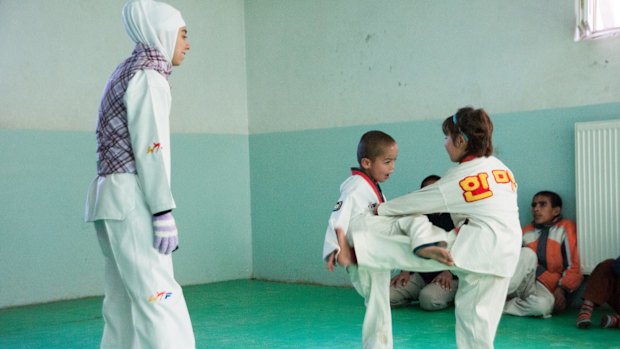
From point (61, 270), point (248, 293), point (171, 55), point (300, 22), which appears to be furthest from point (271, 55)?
→ point (171, 55)

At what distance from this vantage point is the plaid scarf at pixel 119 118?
9.64 ft

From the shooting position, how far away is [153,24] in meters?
3.02

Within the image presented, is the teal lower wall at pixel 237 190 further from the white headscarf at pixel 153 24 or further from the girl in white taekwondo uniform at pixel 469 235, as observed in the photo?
the white headscarf at pixel 153 24

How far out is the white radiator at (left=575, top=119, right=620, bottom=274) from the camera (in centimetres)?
501

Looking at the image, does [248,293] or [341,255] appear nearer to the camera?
[341,255]

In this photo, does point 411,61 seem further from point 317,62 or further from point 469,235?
point 469,235

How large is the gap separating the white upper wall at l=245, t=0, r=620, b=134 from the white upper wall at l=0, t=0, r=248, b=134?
0.37 metres

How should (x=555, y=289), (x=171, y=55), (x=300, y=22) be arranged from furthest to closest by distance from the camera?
1. (x=300, y=22)
2. (x=555, y=289)
3. (x=171, y=55)

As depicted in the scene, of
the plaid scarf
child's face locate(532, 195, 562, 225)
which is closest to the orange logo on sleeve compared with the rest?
the plaid scarf

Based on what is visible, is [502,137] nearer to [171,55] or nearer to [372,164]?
[372,164]

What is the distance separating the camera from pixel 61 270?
6.09m

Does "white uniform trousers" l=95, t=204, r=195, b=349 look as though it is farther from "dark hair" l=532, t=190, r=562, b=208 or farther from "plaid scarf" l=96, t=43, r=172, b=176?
"dark hair" l=532, t=190, r=562, b=208

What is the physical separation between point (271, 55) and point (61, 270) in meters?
2.85

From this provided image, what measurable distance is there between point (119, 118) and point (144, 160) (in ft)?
0.78
